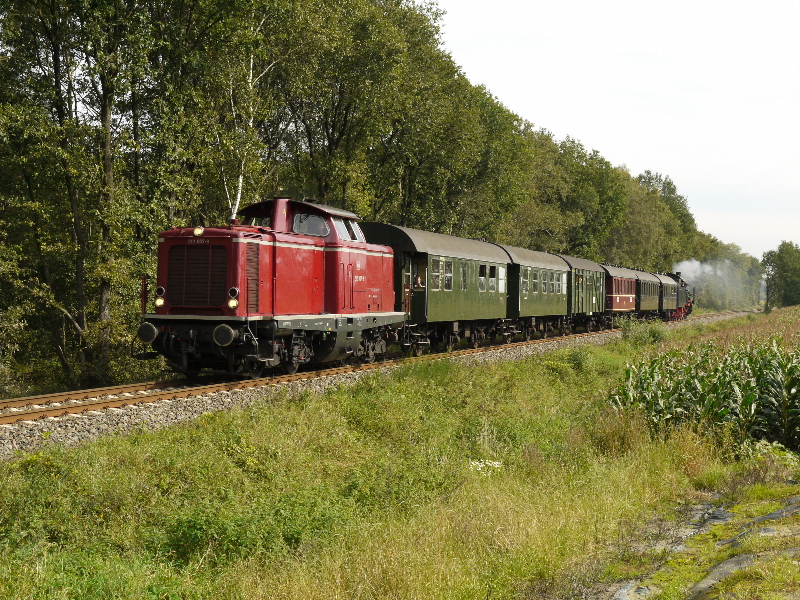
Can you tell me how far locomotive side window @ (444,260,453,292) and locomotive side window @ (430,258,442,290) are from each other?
15.7 inches

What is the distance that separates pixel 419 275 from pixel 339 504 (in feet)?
40.4

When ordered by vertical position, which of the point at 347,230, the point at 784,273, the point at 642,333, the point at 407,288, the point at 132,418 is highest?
the point at 784,273

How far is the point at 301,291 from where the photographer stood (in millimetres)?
15812

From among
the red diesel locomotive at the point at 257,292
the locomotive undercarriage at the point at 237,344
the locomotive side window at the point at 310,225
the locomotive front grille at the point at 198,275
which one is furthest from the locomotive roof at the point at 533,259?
the locomotive front grille at the point at 198,275

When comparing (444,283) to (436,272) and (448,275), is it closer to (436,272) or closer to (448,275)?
(448,275)

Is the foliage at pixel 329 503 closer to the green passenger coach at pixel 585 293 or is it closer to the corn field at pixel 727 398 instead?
the corn field at pixel 727 398

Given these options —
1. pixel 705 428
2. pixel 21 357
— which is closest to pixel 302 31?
pixel 21 357

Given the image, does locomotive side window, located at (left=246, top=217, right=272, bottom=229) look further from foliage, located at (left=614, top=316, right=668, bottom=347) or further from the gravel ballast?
foliage, located at (left=614, top=316, right=668, bottom=347)

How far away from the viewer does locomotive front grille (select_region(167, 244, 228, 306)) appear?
14.5 meters

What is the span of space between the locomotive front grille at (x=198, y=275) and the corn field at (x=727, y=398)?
27.6 ft

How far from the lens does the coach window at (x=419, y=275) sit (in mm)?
20969

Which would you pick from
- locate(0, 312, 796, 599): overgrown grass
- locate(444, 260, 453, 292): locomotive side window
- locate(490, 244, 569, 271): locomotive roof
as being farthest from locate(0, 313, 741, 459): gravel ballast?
locate(490, 244, 569, 271): locomotive roof

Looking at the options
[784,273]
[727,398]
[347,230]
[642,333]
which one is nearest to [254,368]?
[347,230]

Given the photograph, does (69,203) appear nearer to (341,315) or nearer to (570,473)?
(341,315)
